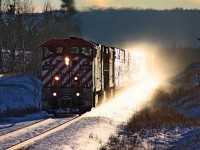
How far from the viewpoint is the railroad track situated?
1203 centimetres

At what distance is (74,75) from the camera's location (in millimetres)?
20125

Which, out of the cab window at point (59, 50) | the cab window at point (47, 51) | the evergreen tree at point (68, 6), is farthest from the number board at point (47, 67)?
the evergreen tree at point (68, 6)

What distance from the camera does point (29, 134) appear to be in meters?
14.0

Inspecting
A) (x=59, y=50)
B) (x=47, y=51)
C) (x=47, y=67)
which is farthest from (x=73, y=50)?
(x=47, y=67)

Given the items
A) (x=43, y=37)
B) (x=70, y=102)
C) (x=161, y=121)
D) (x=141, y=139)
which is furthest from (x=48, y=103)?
(x=43, y=37)

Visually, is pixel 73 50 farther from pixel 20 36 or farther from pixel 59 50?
pixel 20 36

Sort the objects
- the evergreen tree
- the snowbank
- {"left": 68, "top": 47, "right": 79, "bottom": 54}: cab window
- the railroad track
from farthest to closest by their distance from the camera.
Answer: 1. the evergreen tree
2. the snowbank
3. {"left": 68, "top": 47, "right": 79, "bottom": 54}: cab window
4. the railroad track

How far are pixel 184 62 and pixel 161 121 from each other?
15022 cm

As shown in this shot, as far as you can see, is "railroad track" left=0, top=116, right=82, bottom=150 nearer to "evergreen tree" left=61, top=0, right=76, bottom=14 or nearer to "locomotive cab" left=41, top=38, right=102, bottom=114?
"locomotive cab" left=41, top=38, right=102, bottom=114

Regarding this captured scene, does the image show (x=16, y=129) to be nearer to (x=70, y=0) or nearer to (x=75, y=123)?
(x=75, y=123)

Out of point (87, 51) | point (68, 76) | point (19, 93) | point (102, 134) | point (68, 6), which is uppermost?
point (68, 6)

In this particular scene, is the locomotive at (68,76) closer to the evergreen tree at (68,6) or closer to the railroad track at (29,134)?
the railroad track at (29,134)

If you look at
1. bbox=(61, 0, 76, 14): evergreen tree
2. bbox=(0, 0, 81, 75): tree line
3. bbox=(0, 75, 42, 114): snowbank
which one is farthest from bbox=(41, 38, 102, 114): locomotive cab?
bbox=(61, 0, 76, 14): evergreen tree

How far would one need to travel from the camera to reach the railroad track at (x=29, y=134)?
12031mm
